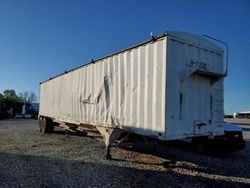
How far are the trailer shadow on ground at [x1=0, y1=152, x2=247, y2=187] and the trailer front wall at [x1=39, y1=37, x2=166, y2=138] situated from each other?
111 cm

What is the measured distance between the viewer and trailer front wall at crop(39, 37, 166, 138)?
6.61 meters

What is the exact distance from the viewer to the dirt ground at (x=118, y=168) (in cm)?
605

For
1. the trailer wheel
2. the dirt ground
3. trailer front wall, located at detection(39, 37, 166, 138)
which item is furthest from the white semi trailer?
the trailer wheel

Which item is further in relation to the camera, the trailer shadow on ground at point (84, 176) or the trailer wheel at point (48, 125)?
the trailer wheel at point (48, 125)

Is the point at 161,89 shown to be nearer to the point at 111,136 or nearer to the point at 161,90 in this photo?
the point at 161,90

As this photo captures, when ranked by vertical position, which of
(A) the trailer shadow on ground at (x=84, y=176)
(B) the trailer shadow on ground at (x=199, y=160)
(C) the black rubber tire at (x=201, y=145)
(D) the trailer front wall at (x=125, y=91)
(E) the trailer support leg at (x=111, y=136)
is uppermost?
(D) the trailer front wall at (x=125, y=91)

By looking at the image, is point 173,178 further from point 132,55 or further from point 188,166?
point 132,55

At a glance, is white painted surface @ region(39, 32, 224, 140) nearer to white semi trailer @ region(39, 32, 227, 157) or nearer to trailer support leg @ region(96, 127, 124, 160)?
white semi trailer @ region(39, 32, 227, 157)

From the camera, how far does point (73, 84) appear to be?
11578mm

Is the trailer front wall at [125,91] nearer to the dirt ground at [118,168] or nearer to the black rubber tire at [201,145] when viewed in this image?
the dirt ground at [118,168]

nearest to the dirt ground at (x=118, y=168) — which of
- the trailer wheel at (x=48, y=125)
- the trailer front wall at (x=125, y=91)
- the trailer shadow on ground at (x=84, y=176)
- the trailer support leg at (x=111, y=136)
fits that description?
the trailer shadow on ground at (x=84, y=176)

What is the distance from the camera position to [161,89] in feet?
21.1

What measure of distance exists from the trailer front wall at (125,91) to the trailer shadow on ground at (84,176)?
1.11 meters

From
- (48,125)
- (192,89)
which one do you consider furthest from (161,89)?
(48,125)
